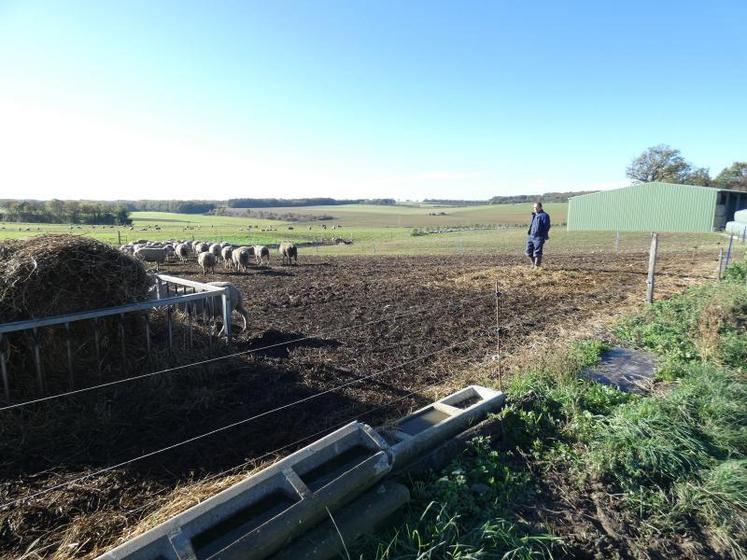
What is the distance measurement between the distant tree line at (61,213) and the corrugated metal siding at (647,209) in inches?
2751

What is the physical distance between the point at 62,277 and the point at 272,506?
4536 mm

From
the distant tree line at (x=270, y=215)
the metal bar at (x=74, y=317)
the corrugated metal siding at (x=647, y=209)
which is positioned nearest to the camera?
the metal bar at (x=74, y=317)

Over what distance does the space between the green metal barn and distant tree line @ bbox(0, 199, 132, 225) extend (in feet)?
230

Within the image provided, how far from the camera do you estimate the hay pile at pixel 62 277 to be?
5.44 metres

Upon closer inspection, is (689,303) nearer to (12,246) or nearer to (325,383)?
(325,383)

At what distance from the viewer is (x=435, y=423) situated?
4.41m

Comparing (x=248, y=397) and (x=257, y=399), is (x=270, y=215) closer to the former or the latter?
(x=248, y=397)

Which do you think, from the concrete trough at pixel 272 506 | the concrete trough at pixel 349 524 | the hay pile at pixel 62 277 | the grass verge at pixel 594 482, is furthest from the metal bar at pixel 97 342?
the grass verge at pixel 594 482

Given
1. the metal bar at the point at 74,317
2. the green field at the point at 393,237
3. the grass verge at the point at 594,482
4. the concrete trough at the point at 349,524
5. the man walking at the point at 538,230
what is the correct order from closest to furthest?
the concrete trough at the point at 349,524
the grass verge at the point at 594,482
the metal bar at the point at 74,317
the man walking at the point at 538,230
the green field at the point at 393,237

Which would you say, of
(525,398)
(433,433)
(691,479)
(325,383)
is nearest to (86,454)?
(325,383)

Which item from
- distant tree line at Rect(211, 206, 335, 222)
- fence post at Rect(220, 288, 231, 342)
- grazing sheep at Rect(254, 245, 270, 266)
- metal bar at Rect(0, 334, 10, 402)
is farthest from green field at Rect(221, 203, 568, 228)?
metal bar at Rect(0, 334, 10, 402)

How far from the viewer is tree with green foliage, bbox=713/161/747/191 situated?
73000mm

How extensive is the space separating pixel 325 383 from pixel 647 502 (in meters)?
4.04

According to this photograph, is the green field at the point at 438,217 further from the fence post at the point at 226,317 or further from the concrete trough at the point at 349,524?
the concrete trough at the point at 349,524
